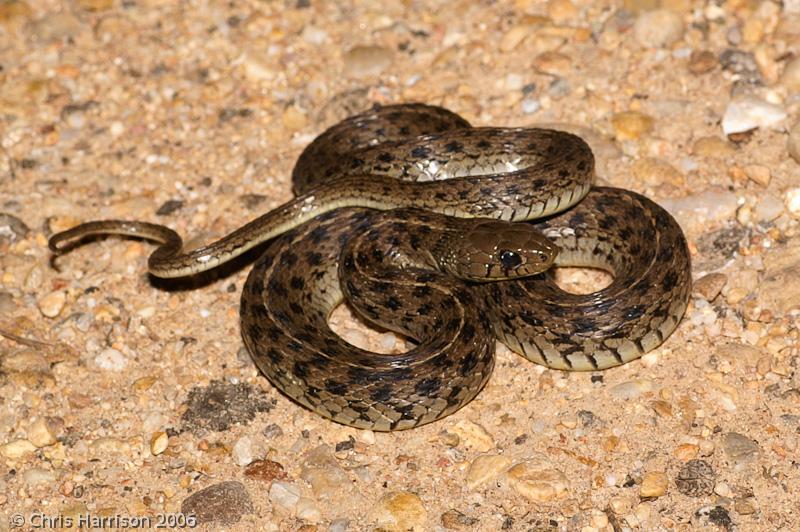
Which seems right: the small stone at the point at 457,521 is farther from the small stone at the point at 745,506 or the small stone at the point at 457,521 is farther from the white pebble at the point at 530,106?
the white pebble at the point at 530,106

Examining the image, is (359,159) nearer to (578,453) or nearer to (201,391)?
(201,391)

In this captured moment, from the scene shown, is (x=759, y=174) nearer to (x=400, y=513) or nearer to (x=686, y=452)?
(x=686, y=452)

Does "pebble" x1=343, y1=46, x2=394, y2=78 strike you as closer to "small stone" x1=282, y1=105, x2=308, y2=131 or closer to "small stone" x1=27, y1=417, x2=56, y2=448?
"small stone" x1=282, y1=105, x2=308, y2=131

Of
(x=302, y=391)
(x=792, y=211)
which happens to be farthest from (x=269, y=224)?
(x=792, y=211)

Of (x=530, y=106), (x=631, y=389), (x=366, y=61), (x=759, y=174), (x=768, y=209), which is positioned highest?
(x=366, y=61)

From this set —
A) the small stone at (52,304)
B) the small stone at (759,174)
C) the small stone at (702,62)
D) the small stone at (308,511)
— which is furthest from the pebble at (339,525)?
the small stone at (702,62)

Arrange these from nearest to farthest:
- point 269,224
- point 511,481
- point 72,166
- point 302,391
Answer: point 511,481
point 302,391
point 269,224
point 72,166

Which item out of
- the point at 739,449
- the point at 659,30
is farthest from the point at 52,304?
the point at 659,30
